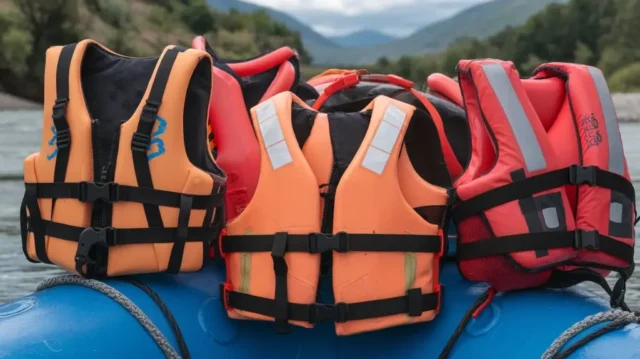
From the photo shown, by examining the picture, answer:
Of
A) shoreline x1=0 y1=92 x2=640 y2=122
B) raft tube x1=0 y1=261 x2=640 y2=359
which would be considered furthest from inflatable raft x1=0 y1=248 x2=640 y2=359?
shoreline x1=0 y1=92 x2=640 y2=122

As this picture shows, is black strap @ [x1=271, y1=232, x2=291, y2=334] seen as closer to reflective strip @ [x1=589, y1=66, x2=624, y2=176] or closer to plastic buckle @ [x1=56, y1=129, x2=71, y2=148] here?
plastic buckle @ [x1=56, y1=129, x2=71, y2=148]

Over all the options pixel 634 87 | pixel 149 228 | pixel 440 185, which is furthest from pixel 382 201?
pixel 634 87

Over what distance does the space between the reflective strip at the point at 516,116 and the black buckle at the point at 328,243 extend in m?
0.52

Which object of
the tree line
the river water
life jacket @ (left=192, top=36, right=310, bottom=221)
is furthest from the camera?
the tree line

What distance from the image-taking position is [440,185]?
247cm

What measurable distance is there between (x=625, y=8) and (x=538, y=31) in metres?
5.55

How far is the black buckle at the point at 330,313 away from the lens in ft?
7.35

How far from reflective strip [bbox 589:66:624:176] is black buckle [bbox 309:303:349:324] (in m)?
0.79

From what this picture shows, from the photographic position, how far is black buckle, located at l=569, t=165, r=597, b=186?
232 cm

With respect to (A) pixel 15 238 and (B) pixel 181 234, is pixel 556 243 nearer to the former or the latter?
(B) pixel 181 234

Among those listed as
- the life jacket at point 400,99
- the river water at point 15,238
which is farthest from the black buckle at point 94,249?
the river water at point 15,238

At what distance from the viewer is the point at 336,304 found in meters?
2.24

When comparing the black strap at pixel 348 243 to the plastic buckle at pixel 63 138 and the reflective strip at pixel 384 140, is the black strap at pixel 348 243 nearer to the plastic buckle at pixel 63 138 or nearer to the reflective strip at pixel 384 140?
the reflective strip at pixel 384 140

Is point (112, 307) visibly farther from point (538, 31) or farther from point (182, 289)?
point (538, 31)
